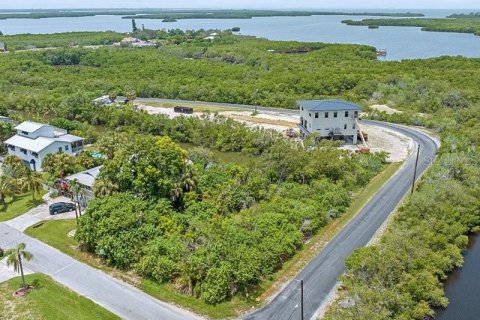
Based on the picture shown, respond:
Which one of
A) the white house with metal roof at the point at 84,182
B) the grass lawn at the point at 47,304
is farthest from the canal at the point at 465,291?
the white house with metal roof at the point at 84,182

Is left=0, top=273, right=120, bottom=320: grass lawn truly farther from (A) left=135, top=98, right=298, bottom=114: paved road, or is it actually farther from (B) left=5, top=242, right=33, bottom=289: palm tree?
(A) left=135, top=98, right=298, bottom=114: paved road

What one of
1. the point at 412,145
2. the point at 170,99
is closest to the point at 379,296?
the point at 412,145

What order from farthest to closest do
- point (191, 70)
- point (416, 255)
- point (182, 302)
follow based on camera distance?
point (191, 70), point (416, 255), point (182, 302)

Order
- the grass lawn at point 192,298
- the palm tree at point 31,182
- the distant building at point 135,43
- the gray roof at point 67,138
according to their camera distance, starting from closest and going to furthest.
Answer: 1. the grass lawn at point 192,298
2. the palm tree at point 31,182
3. the gray roof at point 67,138
4. the distant building at point 135,43

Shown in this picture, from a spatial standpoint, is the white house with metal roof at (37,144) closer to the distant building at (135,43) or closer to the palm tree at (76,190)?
the palm tree at (76,190)

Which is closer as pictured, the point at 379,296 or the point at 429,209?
the point at 379,296

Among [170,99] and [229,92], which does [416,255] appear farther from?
[170,99]
